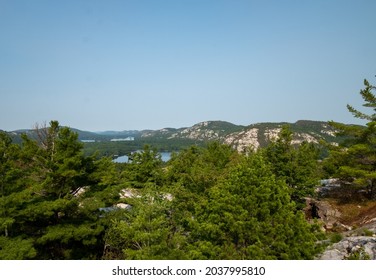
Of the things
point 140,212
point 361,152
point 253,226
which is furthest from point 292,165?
point 140,212

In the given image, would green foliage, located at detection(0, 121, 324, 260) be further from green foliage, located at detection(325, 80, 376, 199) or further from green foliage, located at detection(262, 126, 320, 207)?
green foliage, located at detection(325, 80, 376, 199)

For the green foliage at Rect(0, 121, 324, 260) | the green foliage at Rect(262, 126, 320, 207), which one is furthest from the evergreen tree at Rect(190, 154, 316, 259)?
the green foliage at Rect(262, 126, 320, 207)

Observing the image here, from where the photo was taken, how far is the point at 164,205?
15.8 metres

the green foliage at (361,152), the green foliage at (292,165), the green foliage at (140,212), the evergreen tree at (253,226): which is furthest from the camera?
the green foliage at (292,165)

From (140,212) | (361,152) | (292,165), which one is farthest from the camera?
(292,165)

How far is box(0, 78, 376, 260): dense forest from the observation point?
1009cm

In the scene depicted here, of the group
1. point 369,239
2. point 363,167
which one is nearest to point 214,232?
point 369,239

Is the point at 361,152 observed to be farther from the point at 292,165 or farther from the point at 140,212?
the point at 140,212

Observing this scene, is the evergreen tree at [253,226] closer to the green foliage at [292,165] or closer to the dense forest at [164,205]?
the dense forest at [164,205]

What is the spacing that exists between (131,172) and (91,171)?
1711 cm

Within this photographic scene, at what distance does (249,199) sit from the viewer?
10.6 meters

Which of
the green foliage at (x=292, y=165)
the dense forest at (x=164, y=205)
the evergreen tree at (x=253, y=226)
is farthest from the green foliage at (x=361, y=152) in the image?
the evergreen tree at (x=253, y=226)

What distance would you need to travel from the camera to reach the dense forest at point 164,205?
33.1 feet
